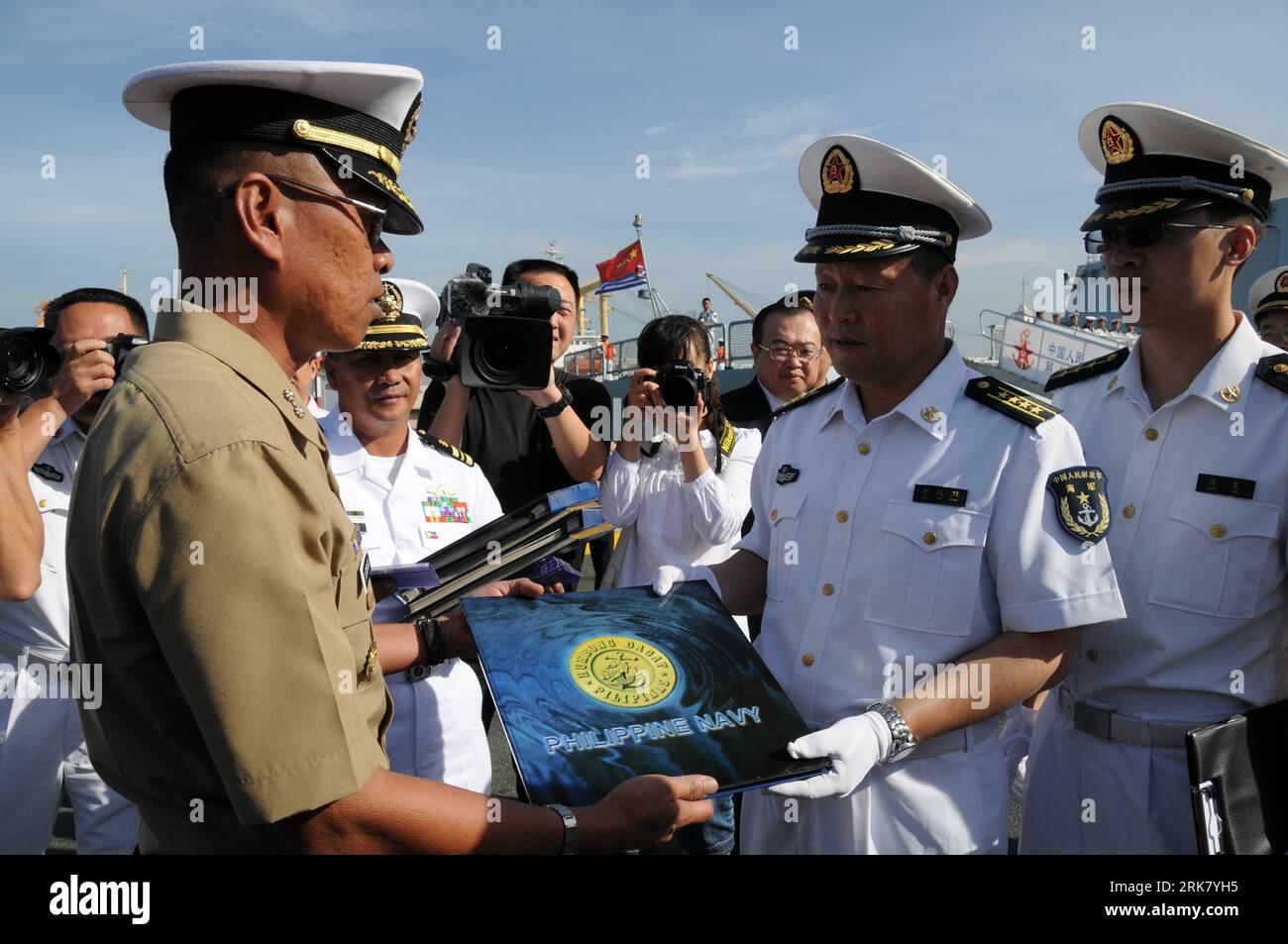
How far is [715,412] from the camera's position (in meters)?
3.99

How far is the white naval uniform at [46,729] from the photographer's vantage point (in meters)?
3.31

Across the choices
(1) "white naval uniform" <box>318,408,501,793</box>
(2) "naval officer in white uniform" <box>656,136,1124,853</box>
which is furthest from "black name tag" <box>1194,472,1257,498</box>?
(1) "white naval uniform" <box>318,408,501,793</box>

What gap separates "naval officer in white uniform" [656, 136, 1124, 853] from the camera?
205 cm

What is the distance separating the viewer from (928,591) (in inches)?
84.7

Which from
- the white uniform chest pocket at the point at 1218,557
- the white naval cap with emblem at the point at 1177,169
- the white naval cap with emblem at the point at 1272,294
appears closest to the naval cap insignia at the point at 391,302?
the white naval cap with emblem at the point at 1177,169

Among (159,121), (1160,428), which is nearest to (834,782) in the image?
(1160,428)

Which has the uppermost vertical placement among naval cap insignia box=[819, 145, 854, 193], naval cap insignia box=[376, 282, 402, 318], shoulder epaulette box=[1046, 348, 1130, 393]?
naval cap insignia box=[819, 145, 854, 193]

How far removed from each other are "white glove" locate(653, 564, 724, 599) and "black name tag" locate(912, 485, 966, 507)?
56 cm

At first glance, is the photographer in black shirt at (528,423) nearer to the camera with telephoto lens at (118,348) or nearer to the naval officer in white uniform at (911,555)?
the camera with telephoto lens at (118,348)

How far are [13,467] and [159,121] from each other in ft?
5.21

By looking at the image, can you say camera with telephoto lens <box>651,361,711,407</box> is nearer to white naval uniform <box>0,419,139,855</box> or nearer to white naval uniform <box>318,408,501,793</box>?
white naval uniform <box>318,408,501,793</box>

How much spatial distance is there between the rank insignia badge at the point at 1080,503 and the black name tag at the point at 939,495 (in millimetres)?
197

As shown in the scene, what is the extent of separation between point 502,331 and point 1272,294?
5147 mm

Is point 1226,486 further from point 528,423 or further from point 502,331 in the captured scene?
point 528,423
